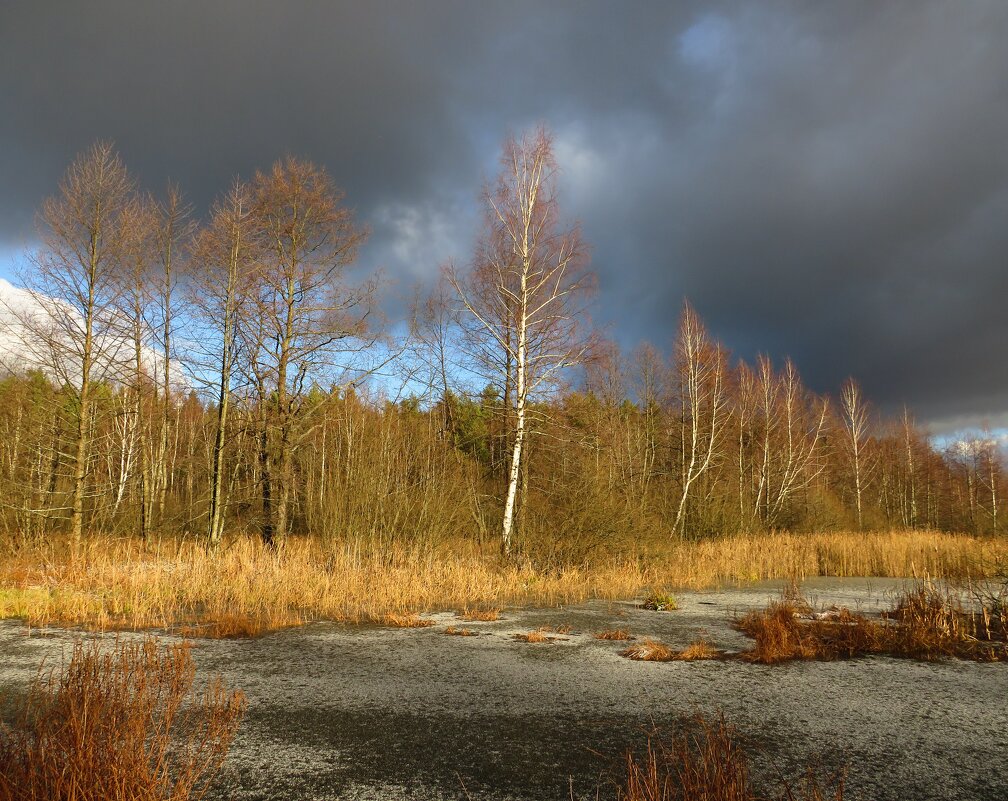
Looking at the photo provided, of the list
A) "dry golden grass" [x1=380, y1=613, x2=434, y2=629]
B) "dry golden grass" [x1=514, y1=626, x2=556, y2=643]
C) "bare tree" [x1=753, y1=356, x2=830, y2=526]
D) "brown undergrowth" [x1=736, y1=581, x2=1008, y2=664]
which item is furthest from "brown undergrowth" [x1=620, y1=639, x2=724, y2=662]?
"bare tree" [x1=753, y1=356, x2=830, y2=526]

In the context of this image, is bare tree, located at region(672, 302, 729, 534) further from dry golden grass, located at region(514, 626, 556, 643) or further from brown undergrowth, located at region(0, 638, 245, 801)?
brown undergrowth, located at region(0, 638, 245, 801)

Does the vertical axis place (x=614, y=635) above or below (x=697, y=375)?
below

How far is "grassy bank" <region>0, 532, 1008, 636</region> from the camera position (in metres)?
9.47

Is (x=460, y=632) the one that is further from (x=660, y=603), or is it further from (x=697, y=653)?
(x=660, y=603)

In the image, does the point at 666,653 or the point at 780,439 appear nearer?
the point at 666,653

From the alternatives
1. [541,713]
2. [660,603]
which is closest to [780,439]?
[660,603]

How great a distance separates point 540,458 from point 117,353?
12.1m

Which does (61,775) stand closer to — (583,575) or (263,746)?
(263,746)

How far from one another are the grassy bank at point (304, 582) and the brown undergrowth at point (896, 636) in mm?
1168

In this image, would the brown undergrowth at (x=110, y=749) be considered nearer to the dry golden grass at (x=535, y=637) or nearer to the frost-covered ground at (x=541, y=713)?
the frost-covered ground at (x=541, y=713)

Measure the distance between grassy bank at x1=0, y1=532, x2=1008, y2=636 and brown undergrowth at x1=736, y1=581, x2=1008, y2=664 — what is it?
3.83 feet

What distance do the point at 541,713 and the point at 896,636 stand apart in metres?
5.07

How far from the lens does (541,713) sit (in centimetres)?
496

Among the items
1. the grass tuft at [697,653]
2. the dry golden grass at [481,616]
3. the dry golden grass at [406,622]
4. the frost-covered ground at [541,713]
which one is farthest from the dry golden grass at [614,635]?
the dry golden grass at [406,622]
